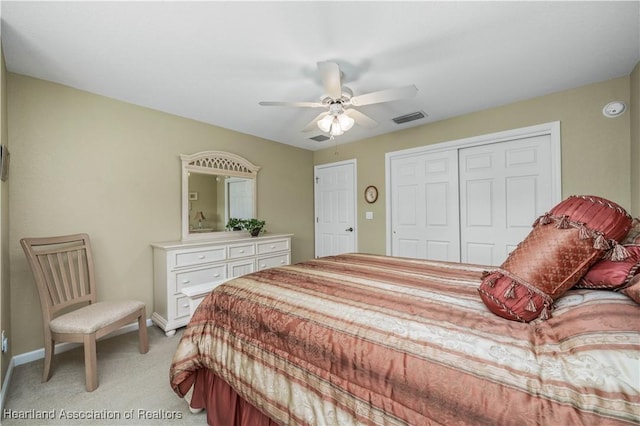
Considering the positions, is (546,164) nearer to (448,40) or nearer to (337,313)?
(448,40)

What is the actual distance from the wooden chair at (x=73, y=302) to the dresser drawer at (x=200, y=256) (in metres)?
0.59

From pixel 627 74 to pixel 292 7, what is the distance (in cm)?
298

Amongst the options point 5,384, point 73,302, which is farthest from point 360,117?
point 5,384

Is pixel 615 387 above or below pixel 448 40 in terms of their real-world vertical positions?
below

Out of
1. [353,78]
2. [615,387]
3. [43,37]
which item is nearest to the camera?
[615,387]

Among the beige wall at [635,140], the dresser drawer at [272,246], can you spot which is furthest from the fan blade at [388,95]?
the dresser drawer at [272,246]

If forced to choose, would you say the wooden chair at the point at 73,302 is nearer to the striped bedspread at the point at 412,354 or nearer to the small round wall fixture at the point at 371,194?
the striped bedspread at the point at 412,354

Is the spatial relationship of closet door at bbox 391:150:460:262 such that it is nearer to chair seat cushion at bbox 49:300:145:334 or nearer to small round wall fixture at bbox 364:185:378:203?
small round wall fixture at bbox 364:185:378:203

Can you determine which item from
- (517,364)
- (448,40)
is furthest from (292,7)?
(517,364)

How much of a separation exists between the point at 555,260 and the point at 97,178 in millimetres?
3463

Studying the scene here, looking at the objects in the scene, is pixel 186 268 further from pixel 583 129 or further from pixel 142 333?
pixel 583 129

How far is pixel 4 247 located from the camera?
79.0 inches

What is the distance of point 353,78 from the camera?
91.3 inches

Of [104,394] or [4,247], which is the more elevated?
[4,247]
